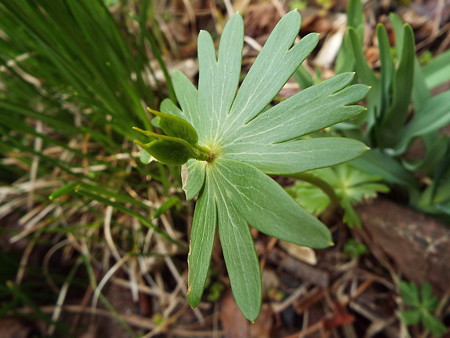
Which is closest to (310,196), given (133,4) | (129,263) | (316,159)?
(316,159)

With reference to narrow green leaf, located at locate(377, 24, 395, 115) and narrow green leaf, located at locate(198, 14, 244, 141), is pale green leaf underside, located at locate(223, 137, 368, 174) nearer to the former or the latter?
narrow green leaf, located at locate(198, 14, 244, 141)

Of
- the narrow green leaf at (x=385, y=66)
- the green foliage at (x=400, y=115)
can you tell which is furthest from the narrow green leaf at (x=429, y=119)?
the narrow green leaf at (x=385, y=66)

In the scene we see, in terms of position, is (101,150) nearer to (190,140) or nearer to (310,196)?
(310,196)

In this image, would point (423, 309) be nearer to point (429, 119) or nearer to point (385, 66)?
point (429, 119)

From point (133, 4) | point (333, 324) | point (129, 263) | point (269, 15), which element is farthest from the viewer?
point (133, 4)

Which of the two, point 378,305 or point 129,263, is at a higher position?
point 129,263

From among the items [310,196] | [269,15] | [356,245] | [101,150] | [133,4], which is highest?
[133,4]
